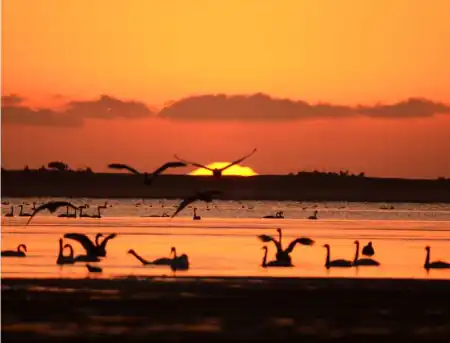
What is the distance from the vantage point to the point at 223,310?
29.9 meters

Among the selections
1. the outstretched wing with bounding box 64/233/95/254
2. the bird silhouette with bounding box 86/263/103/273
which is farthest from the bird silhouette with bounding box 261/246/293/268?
the bird silhouette with bounding box 86/263/103/273

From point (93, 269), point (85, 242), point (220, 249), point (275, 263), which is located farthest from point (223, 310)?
point (220, 249)

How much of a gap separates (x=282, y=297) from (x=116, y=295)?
3.98 m

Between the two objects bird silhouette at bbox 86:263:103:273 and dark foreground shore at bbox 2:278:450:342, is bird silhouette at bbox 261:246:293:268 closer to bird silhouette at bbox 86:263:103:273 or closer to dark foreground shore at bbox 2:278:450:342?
bird silhouette at bbox 86:263:103:273

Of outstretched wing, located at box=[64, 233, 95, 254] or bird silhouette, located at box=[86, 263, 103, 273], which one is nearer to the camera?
bird silhouette, located at box=[86, 263, 103, 273]

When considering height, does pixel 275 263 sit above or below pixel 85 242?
below

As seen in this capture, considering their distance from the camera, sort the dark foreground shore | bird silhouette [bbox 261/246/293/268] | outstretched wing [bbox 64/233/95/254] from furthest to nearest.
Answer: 1. bird silhouette [bbox 261/246/293/268]
2. outstretched wing [bbox 64/233/95/254]
3. the dark foreground shore

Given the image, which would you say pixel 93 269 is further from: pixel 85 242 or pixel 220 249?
pixel 220 249

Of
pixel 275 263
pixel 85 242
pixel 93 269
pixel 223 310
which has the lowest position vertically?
pixel 223 310

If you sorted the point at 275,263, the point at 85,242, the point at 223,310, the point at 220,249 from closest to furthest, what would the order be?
1. the point at 223,310
2. the point at 85,242
3. the point at 275,263
4. the point at 220,249

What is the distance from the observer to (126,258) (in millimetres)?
48531

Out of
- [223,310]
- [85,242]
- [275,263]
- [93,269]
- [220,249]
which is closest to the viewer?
[223,310]

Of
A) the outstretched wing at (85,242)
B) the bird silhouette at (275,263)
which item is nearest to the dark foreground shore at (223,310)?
the outstretched wing at (85,242)

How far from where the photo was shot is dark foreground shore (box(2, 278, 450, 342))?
25.6 m
